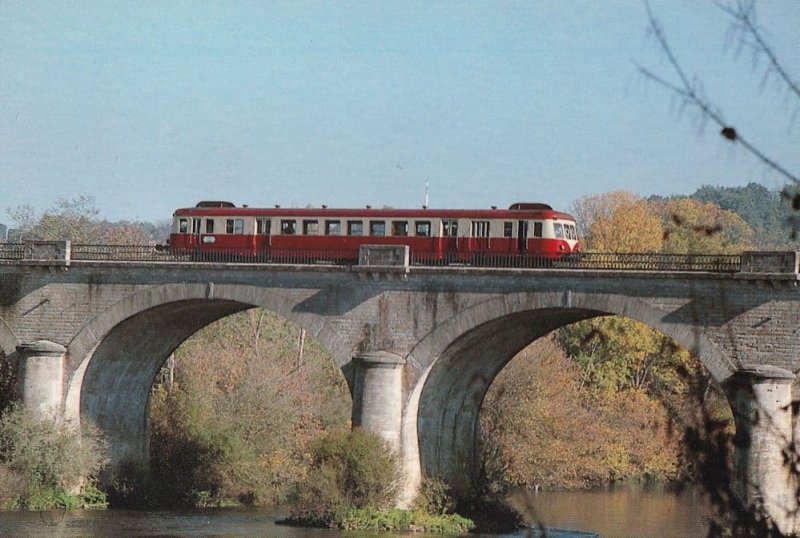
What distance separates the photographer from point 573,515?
49344 mm

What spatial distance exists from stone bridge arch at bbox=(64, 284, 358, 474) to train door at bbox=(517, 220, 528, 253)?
628cm

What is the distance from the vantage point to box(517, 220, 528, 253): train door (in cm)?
4203

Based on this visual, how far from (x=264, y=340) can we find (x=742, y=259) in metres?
38.1

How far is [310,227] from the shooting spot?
44.4 metres

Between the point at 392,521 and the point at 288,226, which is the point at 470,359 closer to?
the point at 392,521

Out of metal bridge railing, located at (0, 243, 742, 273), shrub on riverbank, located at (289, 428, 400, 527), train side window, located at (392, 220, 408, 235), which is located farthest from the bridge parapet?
shrub on riverbank, located at (289, 428, 400, 527)

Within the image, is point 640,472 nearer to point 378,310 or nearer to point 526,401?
point 526,401

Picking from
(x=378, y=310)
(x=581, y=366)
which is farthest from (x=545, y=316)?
(x=581, y=366)

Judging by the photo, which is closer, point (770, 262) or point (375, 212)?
point (770, 262)

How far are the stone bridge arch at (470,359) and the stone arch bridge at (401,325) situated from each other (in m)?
0.06

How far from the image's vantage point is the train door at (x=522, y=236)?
138 feet

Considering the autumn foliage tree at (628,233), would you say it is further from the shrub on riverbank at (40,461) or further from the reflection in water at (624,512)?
the shrub on riverbank at (40,461)

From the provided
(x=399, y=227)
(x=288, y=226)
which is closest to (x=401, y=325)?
(x=399, y=227)

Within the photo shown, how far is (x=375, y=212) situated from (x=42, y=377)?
494 inches
